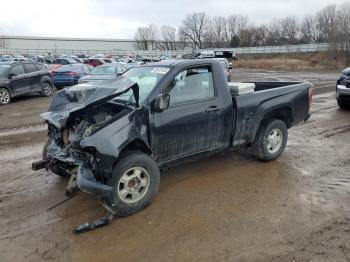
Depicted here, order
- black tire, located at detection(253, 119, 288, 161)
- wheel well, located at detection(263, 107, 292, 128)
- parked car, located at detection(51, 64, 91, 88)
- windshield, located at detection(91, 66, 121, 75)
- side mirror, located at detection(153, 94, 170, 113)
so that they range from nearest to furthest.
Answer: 1. side mirror, located at detection(153, 94, 170, 113)
2. black tire, located at detection(253, 119, 288, 161)
3. wheel well, located at detection(263, 107, 292, 128)
4. windshield, located at detection(91, 66, 121, 75)
5. parked car, located at detection(51, 64, 91, 88)

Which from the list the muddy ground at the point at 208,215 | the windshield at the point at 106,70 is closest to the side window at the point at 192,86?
the muddy ground at the point at 208,215

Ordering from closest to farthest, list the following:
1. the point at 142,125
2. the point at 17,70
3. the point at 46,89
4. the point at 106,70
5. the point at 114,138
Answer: the point at 114,138
the point at 142,125
the point at 17,70
the point at 46,89
the point at 106,70

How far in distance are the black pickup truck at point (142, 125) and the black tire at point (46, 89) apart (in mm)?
12247

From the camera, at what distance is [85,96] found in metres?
4.86

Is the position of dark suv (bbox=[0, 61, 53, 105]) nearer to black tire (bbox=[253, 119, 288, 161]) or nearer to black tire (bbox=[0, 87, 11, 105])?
black tire (bbox=[0, 87, 11, 105])

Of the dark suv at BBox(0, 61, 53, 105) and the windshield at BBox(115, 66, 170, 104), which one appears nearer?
the windshield at BBox(115, 66, 170, 104)

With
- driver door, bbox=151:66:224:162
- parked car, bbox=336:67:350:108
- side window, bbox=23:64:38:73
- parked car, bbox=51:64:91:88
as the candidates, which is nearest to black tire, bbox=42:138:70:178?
driver door, bbox=151:66:224:162

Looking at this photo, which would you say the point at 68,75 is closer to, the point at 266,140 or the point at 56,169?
→ the point at 56,169

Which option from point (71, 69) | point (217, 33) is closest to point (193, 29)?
point (217, 33)

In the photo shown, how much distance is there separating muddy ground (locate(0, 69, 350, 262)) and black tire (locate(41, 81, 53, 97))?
1058 cm

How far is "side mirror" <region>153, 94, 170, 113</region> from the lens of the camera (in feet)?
15.9

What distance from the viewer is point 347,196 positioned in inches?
203

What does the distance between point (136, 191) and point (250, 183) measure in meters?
1.89

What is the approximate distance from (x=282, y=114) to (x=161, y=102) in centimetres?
297
